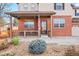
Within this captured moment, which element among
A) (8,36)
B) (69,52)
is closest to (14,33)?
(8,36)

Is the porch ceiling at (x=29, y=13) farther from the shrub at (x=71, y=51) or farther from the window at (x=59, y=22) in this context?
the shrub at (x=71, y=51)

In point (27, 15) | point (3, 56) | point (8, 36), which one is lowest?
point (3, 56)

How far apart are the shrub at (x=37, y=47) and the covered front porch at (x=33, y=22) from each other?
0.56ft

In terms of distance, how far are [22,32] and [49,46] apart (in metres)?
0.65

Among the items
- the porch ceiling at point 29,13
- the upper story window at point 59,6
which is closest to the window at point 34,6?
the porch ceiling at point 29,13

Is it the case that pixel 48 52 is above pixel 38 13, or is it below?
below

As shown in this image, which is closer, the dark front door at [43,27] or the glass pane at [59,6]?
the glass pane at [59,6]

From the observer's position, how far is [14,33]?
6.03m

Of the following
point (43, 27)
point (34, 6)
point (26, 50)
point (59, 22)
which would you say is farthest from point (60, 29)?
point (26, 50)

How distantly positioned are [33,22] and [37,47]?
21.7 inches

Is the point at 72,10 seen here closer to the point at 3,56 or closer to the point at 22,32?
the point at 22,32

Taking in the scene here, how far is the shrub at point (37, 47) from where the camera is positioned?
5980 mm

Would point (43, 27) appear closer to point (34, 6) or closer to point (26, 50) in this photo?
point (34, 6)

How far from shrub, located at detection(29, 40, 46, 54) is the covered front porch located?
0.56 feet
